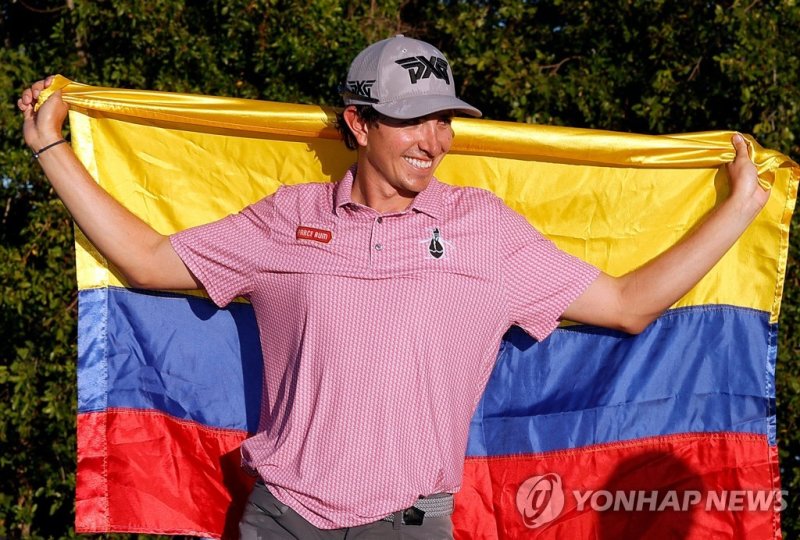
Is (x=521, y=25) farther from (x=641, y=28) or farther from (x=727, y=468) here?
(x=727, y=468)

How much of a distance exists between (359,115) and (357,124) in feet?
0.09

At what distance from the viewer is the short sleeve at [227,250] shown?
3055 mm

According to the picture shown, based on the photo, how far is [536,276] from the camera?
117 inches

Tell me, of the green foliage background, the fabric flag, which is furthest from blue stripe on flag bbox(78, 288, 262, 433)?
the green foliage background

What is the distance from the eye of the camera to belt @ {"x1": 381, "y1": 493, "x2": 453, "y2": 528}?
2.74 meters

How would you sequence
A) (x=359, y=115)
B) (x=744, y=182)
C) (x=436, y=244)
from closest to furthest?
(x=436, y=244), (x=359, y=115), (x=744, y=182)

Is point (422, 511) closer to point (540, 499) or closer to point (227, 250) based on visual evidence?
point (540, 499)

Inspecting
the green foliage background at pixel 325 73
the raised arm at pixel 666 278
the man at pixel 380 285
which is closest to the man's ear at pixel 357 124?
the man at pixel 380 285

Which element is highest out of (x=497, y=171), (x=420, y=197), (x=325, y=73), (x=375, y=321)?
(x=325, y=73)

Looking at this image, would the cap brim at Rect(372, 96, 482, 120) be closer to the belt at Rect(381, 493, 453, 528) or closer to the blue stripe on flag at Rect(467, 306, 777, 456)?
the blue stripe on flag at Rect(467, 306, 777, 456)

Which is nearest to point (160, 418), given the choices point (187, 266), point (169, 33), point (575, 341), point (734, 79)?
point (187, 266)

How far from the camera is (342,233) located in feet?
9.61

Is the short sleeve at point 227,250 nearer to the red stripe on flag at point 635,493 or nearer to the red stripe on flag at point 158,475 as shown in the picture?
the red stripe on flag at point 158,475

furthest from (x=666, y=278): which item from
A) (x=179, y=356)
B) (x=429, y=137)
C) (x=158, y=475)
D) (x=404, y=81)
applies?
(x=158, y=475)
